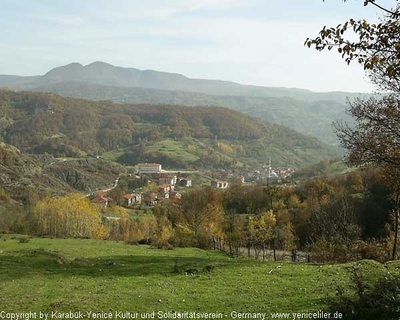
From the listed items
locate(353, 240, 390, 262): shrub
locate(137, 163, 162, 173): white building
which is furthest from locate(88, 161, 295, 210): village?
locate(353, 240, 390, 262): shrub

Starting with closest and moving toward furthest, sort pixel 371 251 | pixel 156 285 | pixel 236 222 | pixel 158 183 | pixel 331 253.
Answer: pixel 156 285
pixel 371 251
pixel 331 253
pixel 236 222
pixel 158 183

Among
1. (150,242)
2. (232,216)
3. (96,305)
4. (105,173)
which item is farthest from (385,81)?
(105,173)

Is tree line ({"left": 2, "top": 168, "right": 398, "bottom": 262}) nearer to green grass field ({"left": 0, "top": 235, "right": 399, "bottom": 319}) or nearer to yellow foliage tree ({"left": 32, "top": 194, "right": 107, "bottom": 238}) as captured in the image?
yellow foliage tree ({"left": 32, "top": 194, "right": 107, "bottom": 238})

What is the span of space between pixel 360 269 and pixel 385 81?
7.75m

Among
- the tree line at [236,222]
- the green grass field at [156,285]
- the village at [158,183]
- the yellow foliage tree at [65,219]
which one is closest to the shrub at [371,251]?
the tree line at [236,222]

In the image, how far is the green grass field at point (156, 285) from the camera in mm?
13164

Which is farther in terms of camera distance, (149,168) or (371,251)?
(149,168)

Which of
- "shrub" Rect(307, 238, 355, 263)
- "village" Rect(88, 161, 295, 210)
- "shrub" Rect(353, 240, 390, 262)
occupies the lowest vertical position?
"village" Rect(88, 161, 295, 210)

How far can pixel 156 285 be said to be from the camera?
16984 millimetres

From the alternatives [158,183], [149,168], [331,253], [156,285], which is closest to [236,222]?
[331,253]

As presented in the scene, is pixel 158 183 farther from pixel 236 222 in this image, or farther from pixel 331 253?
pixel 331 253

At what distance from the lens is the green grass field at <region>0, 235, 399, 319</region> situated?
13.2 m

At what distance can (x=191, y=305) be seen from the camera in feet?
44.1

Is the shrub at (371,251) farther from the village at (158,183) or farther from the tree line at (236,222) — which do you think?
the village at (158,183)
